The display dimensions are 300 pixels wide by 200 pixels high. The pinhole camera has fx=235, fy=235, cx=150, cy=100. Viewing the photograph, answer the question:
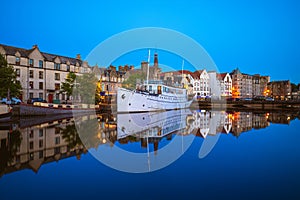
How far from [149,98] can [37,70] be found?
26084mm

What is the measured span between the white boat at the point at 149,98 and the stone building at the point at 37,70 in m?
21.3

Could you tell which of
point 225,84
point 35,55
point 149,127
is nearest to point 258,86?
point 225,84

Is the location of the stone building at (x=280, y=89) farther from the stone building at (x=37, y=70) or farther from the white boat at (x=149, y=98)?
the stone building at (x=37, y=70)

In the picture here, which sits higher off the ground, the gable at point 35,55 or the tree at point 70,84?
the gable at point 35,55

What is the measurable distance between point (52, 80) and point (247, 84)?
117 meters

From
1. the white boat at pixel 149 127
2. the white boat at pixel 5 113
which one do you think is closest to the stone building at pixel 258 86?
the white boat at pixel 149 127

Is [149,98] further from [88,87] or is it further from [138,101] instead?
[88,87]

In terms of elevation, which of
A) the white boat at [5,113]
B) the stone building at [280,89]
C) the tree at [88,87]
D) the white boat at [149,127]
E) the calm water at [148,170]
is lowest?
the calm water at [148,170]

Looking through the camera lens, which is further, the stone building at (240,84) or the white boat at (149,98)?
the stone building at (240,84)

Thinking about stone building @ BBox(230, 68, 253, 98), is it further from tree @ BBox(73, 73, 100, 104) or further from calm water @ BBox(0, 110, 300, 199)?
calm water @ BBox(0, 110, 300, 199)

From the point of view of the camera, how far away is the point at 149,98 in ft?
138

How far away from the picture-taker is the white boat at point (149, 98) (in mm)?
38219

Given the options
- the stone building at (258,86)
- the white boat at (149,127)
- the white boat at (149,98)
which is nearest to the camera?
the white boat at (149,127)

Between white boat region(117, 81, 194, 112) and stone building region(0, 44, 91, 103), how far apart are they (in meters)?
21.3
